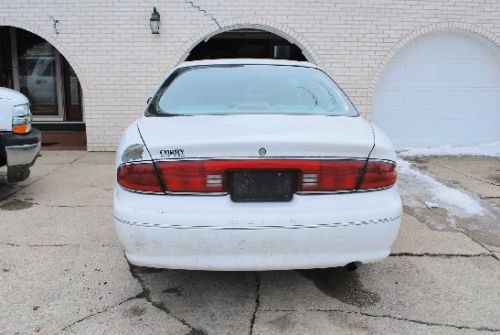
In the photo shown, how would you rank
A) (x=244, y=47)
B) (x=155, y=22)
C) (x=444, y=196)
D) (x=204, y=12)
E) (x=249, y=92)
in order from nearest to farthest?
(x=249, y=92) < (x=444, y=196) < (x=155, y=22) < (x=204, y=12) < (x=244, y=47)

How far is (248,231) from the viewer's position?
8.63ft

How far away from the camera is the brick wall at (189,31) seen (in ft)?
27.6

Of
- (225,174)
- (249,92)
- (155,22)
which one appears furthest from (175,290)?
(155,22)

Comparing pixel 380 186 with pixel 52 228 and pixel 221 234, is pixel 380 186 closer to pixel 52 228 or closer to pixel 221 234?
pixel 221 234

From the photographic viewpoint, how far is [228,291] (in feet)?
10.9

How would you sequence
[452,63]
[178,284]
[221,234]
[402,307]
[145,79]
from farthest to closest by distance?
[452,63]
[145,79]
[178,284]
[402,307]
[221,234]

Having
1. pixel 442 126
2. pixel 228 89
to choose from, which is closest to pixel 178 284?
pixel 228 89

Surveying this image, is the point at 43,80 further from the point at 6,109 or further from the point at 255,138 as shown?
the point at 255,138

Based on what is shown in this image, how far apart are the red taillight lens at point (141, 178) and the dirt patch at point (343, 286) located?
143 centimetres

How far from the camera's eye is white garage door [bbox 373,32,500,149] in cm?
915

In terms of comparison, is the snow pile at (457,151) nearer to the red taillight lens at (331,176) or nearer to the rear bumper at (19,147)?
the rear bumper at (19,147)

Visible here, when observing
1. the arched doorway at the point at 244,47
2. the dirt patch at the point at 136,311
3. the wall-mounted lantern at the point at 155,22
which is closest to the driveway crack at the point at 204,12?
the wall-mounted lantern at the point at 155,22

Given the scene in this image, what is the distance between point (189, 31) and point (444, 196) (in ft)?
16.9

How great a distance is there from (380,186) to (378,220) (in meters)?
0.22
